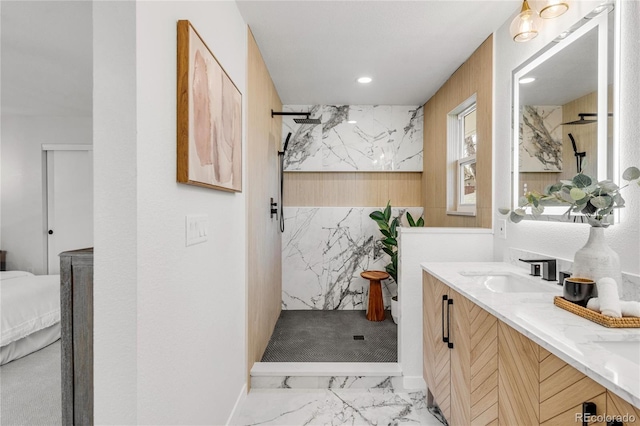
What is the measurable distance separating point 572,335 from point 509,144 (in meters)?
1.48

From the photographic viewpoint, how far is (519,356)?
3.50 ft

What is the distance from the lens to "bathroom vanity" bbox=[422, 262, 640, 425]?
0.76 meters

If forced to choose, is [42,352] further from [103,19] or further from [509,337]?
[509,337]

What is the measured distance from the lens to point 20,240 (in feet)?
13.5

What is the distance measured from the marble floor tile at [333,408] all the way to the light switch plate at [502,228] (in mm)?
1240

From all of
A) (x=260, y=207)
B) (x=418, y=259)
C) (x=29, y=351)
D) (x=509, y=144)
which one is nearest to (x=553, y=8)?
(x=509, y=144)

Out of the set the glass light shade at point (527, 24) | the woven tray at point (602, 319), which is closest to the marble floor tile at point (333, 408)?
the woven tray at point (602, 319)

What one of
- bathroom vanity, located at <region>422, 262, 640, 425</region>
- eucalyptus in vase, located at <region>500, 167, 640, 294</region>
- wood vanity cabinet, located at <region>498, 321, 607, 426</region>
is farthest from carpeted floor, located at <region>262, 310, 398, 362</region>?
eucalyptus in vase, located at <region>500, 167, 640, 294</region>

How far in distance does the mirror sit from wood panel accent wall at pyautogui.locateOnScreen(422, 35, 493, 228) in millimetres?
322

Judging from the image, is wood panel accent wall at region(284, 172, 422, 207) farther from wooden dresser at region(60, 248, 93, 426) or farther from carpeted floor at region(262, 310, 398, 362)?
wooden dresser at region(60, 248, 93, 426)

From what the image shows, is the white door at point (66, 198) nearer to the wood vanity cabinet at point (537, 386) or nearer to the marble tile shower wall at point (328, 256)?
the marble tile shower wall at point (328, 256)

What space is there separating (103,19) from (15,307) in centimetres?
294

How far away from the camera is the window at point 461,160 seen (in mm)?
2939

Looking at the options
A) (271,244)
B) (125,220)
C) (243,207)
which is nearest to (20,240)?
(271,244)
